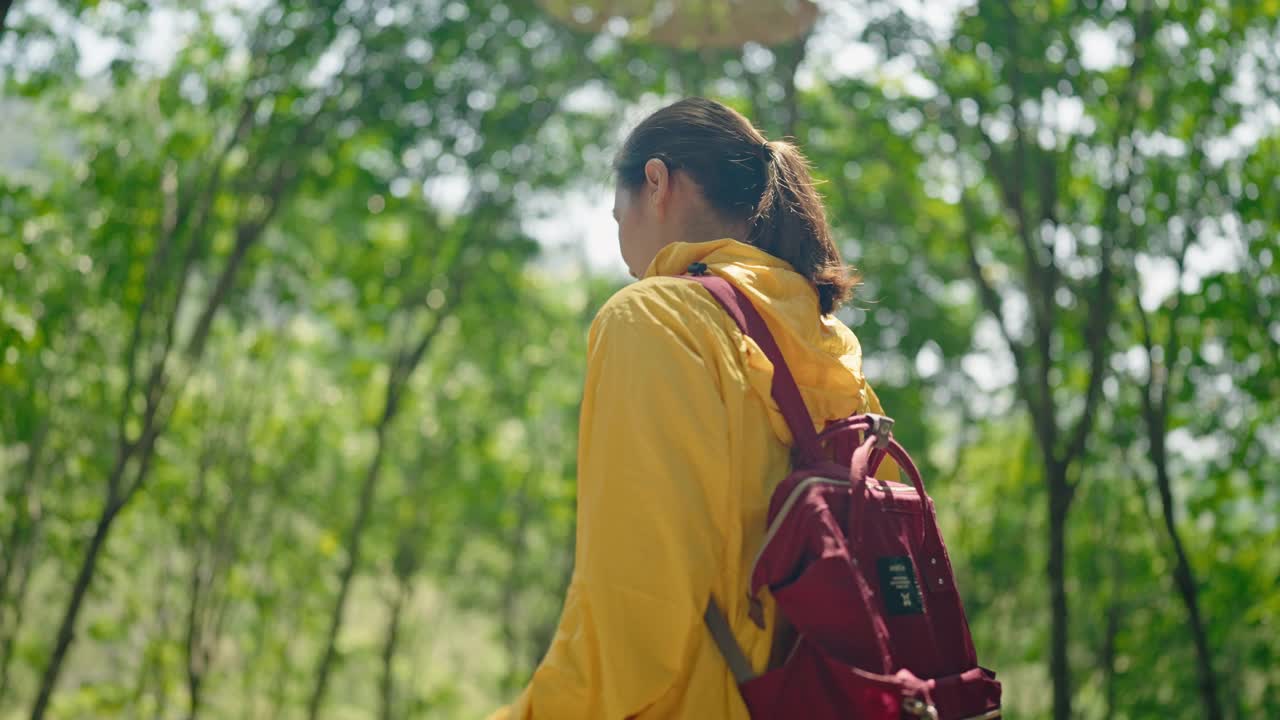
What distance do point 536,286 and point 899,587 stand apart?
12615 mm

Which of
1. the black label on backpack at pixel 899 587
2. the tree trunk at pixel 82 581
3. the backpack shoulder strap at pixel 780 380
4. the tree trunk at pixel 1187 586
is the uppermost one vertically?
the backpack shoulder strap at pixel 780 380

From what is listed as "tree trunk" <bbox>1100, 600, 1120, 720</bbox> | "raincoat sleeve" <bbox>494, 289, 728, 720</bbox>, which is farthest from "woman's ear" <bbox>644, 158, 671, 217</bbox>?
"tree trunk" <bbox>1100, 600, 1120, 720</bbox>

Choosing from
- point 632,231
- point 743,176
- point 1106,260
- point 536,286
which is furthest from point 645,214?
point 536,286

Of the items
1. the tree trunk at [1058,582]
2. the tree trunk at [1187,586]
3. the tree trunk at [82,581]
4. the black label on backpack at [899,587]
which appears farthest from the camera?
the tree trunk at [1187,586]

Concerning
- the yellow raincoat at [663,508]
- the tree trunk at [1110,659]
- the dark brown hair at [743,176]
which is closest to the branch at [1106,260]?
the tree trunk at [1110,659]

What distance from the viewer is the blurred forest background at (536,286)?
6.89 m

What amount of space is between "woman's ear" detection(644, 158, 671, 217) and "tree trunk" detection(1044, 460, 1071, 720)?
5.31 meters

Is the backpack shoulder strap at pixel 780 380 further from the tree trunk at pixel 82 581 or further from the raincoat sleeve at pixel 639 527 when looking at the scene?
the tree trunk at pixel 82 581

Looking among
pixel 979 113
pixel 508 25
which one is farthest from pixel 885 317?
pixel 508 25

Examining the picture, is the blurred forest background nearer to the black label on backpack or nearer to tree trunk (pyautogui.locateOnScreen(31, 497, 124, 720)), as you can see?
tree trunk (pyautogui.locateOnScreen(31, 497, 124, 720))

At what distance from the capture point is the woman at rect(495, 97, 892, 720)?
146cm

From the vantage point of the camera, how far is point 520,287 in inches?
442

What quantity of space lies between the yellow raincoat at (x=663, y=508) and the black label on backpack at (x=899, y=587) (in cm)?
17

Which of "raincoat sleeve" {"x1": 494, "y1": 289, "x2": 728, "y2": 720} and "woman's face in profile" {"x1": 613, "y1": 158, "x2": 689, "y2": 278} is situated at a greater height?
"woman's face in profile" {"x1": 613, "y1": 158, "x2": 689, "y2": 278}
